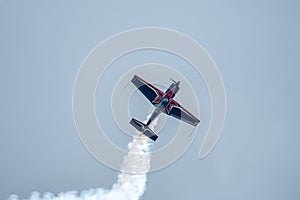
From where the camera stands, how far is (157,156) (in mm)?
28391

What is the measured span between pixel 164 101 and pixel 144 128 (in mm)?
2291

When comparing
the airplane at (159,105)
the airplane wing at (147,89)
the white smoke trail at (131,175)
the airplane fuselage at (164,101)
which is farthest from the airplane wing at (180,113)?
the white smoke trail at (131,175)

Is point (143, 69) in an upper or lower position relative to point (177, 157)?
upper

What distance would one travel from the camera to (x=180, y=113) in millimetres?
28703

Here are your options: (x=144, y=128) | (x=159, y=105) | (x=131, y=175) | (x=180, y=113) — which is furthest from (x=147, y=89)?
(x=131, y=175)

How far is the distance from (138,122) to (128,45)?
542 centimetres

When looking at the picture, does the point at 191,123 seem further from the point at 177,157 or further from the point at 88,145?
the point at 88,145

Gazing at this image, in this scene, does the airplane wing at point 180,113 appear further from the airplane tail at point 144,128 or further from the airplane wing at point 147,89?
the airplane tail at point 144,128

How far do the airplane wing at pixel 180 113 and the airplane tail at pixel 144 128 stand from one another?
2045 millimetres

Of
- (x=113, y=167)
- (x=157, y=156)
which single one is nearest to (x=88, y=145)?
(x=113, y=167)

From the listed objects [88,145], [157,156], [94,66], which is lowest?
[88,145]

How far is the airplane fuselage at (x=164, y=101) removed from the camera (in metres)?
27.5

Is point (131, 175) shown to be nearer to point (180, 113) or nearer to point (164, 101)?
point (180, 113)

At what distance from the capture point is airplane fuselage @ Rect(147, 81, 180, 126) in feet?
90.3
